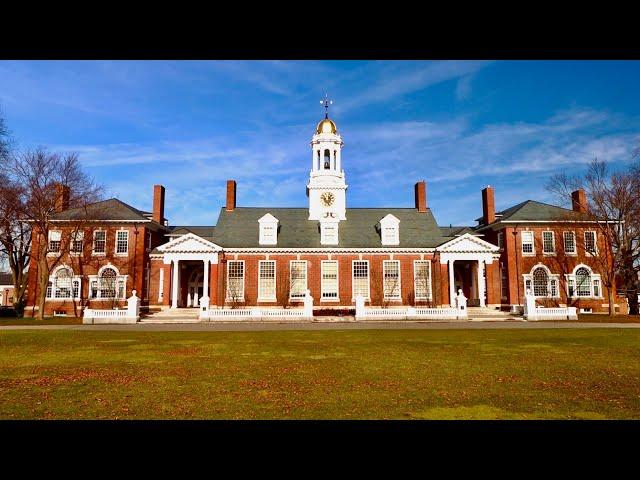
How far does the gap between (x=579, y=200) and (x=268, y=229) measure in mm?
28892

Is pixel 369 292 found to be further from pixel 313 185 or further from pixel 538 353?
pixel 538 353

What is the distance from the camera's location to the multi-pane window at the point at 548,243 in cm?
4122

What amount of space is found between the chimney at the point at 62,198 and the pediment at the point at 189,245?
845 cm

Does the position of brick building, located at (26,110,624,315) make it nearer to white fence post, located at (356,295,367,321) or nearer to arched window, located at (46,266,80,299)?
arched window, located at (46,266,80,299)

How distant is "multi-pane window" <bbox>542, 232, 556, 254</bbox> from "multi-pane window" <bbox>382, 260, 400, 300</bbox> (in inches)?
519

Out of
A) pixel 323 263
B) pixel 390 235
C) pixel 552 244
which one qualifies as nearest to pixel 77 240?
pixel 323 263

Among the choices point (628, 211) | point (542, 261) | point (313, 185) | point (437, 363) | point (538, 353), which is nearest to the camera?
point (437, 363)

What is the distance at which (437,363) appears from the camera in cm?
1202

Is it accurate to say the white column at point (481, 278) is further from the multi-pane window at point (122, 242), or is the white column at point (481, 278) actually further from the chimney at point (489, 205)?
the multi-pane window at point (122, 242)

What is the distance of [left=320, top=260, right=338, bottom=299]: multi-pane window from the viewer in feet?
132

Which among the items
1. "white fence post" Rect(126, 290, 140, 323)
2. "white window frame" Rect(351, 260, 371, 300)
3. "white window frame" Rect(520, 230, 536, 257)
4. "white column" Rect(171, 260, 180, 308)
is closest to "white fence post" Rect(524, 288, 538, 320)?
"white window frame" Rect(520, 230, 536, 257)

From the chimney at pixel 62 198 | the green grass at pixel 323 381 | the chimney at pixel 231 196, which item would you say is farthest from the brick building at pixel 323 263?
the green grass at pixel 323 381
